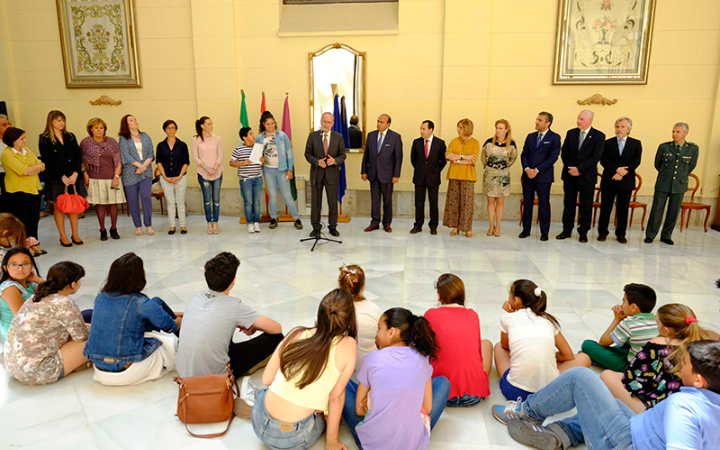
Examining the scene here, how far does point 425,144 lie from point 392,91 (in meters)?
1.39

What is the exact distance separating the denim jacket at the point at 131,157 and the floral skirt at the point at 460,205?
4.18 metres

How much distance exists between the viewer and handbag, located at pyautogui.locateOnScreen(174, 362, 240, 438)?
241 centimetres

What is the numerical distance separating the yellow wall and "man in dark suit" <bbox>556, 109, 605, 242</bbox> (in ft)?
3.28

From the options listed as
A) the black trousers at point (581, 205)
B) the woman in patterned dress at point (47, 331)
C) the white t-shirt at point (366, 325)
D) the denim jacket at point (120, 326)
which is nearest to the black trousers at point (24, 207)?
the woman in patterned dress at point (47, 331)

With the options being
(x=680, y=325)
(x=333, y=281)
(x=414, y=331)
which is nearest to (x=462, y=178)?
(x=333, y=281)

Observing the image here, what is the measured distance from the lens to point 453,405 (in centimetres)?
265

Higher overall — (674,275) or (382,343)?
(382,343)

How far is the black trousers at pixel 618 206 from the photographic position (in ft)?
21.4

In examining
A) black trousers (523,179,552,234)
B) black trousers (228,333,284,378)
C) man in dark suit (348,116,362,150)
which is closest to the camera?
black trousers (228,333,284,378)

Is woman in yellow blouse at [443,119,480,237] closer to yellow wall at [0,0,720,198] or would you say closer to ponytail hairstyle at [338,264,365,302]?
yellow wall at [0,0,720,198]

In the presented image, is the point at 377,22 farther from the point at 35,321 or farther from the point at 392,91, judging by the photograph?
the point at 35,321


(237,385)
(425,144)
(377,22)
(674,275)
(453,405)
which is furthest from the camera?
(377,22)

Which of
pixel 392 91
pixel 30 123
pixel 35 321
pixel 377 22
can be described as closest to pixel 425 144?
pixel 392 91

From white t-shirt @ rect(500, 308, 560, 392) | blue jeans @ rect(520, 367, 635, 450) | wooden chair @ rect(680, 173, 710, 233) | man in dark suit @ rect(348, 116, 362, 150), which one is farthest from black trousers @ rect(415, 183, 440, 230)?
blue jeans @ rect(520, 367, 635, 450)
